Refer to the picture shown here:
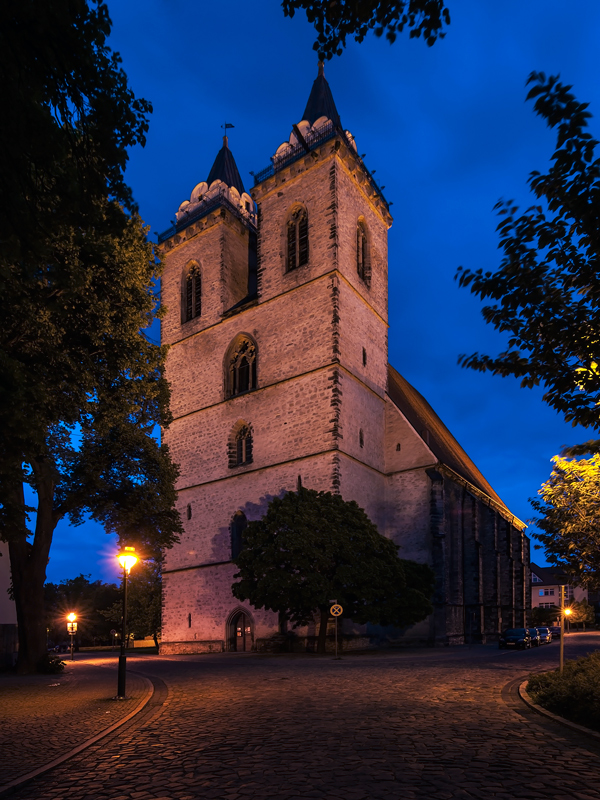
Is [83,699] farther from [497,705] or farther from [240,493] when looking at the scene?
[240,493]

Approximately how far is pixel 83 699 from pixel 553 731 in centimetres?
832

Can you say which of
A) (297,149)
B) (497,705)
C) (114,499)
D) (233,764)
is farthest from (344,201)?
(233,764)

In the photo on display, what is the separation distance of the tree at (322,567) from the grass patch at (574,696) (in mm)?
12265

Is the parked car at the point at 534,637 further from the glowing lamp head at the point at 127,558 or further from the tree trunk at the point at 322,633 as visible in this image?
the glowing lamp head at the point at 127,558

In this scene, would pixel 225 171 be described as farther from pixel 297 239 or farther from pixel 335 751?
pixel 335 751

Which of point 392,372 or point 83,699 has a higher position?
point 392,372

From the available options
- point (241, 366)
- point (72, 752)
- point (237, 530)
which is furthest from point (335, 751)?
point (241, 366)

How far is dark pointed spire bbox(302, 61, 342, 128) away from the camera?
36719 mm

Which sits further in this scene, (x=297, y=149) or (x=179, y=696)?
(x=297, y=149)

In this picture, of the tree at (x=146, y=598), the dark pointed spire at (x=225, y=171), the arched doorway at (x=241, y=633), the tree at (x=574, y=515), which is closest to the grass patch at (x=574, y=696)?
the tree at (x=574, y=515)

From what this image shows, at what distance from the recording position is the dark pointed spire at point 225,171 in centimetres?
4341

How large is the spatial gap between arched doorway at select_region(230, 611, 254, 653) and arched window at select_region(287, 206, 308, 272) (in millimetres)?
17603

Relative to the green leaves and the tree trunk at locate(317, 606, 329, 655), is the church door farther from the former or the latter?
→ the green leaves

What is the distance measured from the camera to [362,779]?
5.50 m
